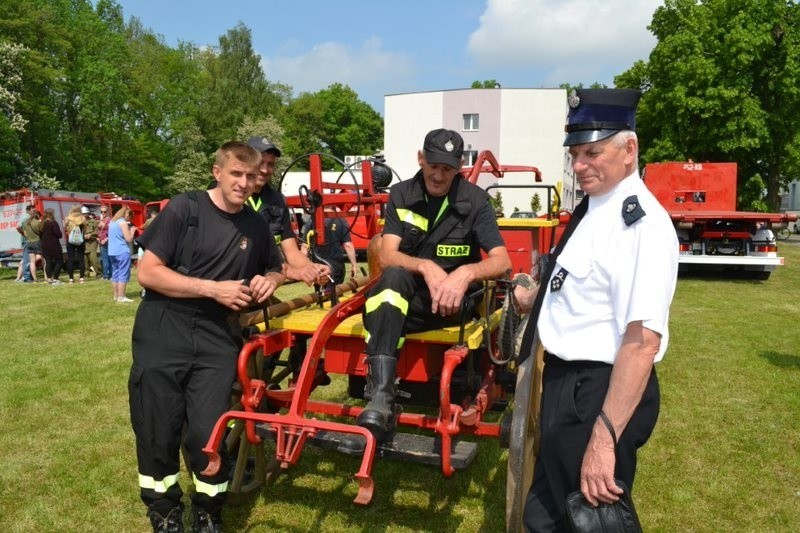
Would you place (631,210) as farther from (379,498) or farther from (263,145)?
(263,145)

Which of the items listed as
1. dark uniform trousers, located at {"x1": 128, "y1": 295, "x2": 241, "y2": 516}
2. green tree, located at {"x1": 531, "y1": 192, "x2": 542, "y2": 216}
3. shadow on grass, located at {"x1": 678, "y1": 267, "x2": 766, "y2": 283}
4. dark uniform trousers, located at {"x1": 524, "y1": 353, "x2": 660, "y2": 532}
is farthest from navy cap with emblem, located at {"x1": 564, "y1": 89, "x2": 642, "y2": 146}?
shadow on grass, located at {"x1": 678, "y1": 267, "x2": 766, "y2": 283}

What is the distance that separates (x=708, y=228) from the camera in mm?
14102

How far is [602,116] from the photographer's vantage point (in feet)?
6.93

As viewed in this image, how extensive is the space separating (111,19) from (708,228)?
4885 cm

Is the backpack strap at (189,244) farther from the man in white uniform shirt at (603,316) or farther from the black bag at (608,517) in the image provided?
the black bag at (608,517)

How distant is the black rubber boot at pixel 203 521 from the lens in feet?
11.0

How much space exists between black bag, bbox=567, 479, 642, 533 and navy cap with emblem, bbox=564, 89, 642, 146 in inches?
43.0

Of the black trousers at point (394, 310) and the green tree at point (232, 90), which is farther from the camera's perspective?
the green tree at point (232, 90)

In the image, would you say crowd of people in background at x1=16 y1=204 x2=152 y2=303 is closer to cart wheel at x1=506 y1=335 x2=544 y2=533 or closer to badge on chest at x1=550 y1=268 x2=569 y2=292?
cart wheel at x1=506 y1=335 x2=544 y2=533

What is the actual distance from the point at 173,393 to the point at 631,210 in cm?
232

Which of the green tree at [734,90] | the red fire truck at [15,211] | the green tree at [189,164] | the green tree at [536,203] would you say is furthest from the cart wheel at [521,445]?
the green tree at [189,164]

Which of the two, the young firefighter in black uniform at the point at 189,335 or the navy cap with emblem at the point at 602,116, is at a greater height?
the navy cap with emblem at the point at 602,116

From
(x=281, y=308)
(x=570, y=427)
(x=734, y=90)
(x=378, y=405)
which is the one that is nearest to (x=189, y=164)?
(x=734, y=90)

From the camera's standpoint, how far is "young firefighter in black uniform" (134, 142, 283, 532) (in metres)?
3.20
